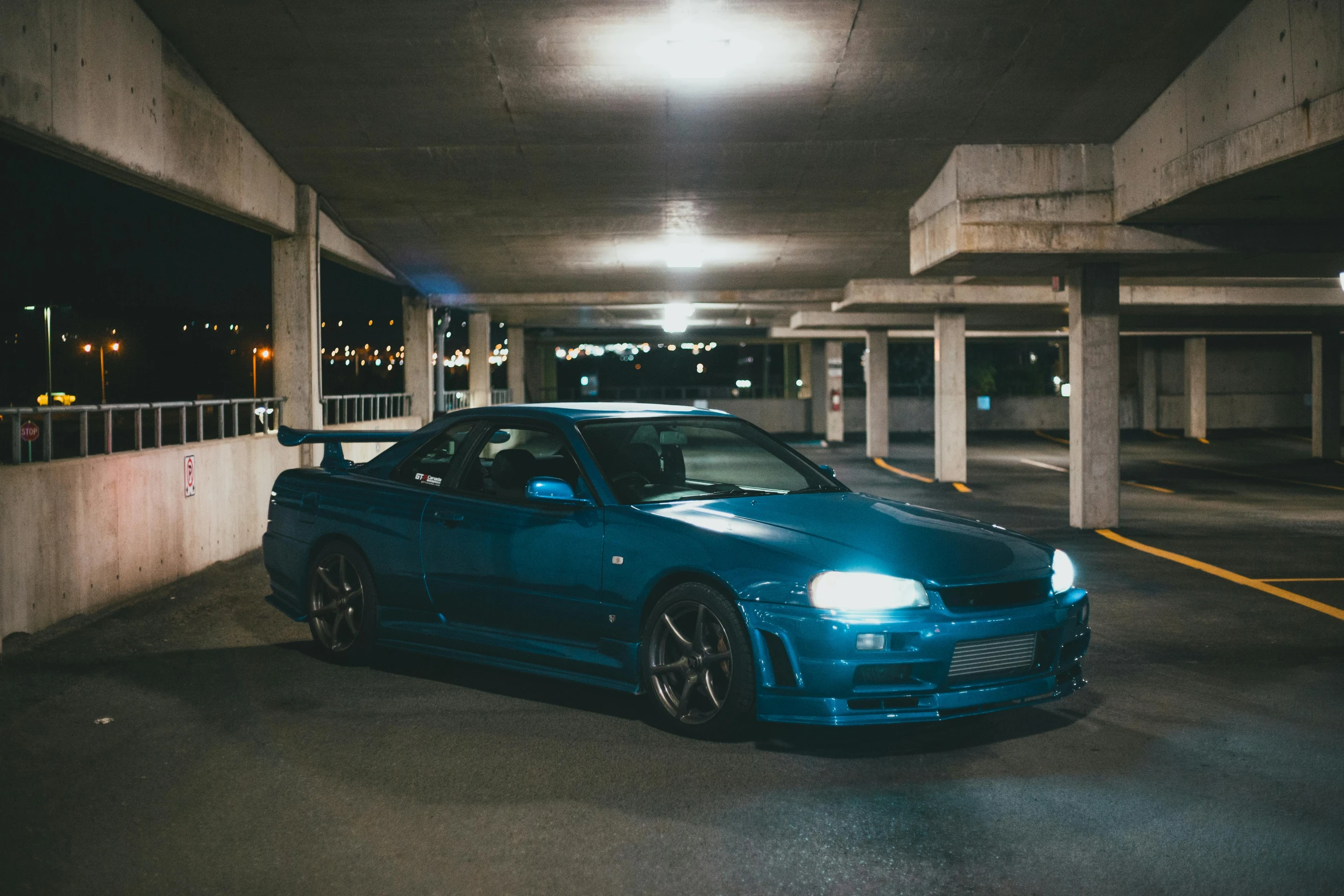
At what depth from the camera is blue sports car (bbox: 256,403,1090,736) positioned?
5016mm

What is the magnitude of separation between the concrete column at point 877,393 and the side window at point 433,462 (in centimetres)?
2831

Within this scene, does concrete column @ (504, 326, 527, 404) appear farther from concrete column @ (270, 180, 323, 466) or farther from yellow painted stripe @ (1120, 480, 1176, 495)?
concrete column @ (270, 180, 323, 466)

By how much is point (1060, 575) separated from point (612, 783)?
A: 227 centimetres

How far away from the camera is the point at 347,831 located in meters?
4.28

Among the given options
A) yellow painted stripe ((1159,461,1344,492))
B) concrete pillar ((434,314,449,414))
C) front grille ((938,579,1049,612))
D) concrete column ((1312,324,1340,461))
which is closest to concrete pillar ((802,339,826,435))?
concrete pillar ((434,314,449,414))

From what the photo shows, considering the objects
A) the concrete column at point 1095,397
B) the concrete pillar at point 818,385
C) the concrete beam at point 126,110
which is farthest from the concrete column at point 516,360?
the concrete column at point 1095,397

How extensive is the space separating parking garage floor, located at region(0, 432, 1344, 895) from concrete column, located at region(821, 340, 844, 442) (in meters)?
35.4

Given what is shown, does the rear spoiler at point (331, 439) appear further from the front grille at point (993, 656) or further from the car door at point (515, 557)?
the front grille at point (993, 656)

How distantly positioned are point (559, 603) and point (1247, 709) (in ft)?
11.4

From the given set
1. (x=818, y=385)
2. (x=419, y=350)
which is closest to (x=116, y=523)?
(x=419, y=350)

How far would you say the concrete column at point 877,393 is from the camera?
117ft

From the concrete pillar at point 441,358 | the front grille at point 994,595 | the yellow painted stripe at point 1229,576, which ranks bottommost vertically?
the yellow painted stripe at point 1229,576

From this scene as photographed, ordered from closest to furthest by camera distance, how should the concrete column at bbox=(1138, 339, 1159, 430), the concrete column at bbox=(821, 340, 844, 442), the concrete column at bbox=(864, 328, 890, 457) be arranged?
the concrete column at bbox=(864, 328, 890, 457)
the concrete column at bbox=(821, 340, 844, 442)
the concrete column at bbox=(1138, 339, 1159, 430)

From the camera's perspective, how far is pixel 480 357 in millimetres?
38656
